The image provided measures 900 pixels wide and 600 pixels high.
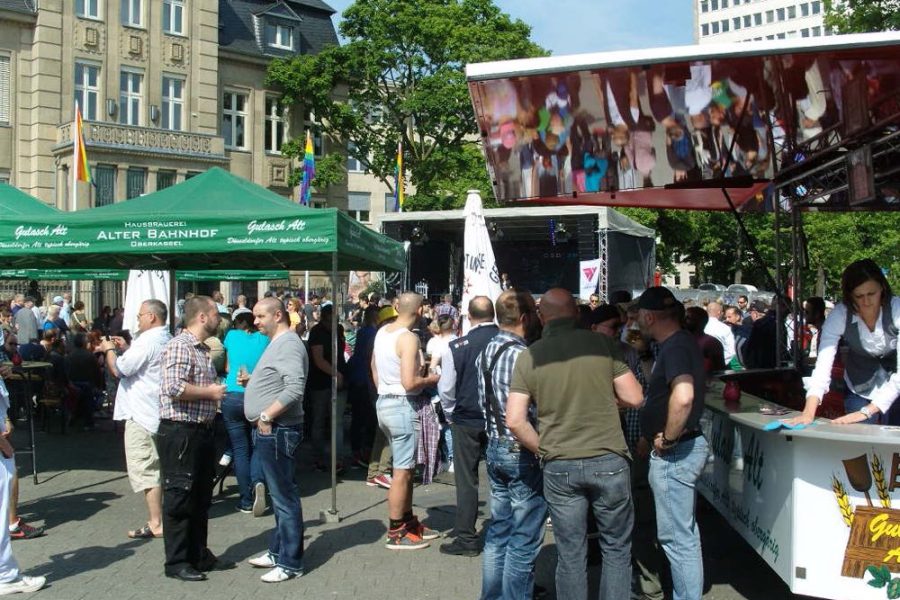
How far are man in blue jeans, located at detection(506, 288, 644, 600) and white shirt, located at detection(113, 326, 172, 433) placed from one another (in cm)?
340

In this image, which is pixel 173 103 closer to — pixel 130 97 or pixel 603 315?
pixel 130 97

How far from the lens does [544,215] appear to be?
22609 millimetres

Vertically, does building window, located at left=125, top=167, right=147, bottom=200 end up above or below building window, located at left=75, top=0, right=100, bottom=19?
below

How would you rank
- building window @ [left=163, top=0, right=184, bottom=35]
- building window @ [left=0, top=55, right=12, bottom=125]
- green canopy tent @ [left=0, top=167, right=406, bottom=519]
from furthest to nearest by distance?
building window @ [left=163, top=0, right=184, bottom=35] < building window @ [left=0, top=55, right=12, bottom=125] < green canopy tent @ [left=0, top=167, right=406, bottom=519]

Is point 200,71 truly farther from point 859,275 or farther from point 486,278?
point 859,275

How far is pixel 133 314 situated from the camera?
13375 millimetres

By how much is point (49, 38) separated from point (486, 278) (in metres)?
25.2

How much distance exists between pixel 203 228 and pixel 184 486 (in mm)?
2738

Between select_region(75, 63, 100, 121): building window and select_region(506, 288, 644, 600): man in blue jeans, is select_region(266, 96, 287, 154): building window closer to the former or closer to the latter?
select_region(75, 63, 100, 121): building window

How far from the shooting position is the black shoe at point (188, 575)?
Result: 245 inches

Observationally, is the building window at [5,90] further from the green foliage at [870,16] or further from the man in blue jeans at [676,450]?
the man in blue jeans at [676,450]

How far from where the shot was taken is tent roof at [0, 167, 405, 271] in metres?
8.02

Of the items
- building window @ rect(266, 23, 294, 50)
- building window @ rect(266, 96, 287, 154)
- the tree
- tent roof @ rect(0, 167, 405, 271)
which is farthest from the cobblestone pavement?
building window @ rect(266, 23, 294, 50)

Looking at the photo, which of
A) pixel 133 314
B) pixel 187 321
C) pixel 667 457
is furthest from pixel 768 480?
pixel 133 314
